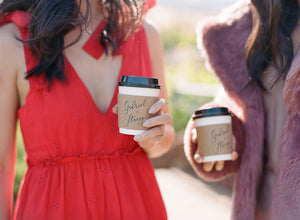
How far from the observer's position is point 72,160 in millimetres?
A: 2004

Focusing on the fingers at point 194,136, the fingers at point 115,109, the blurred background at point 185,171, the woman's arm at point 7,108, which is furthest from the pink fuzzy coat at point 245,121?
the blurred background at point 185,171

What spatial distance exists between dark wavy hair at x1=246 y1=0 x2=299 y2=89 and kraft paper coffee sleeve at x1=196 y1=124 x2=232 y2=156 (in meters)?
0.35

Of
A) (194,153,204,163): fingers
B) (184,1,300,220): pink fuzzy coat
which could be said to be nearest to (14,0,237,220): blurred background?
(184,1,300,220): pink fuzzy coat

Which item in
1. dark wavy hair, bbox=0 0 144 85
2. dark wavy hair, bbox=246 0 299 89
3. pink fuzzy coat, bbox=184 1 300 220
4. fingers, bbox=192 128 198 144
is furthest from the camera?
fingers, bbox=192 128 198 144

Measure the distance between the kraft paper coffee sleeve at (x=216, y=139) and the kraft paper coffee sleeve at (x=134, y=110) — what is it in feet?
1.14

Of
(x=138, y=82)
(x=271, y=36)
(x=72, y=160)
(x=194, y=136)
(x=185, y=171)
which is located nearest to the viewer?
(x=138, y=82)

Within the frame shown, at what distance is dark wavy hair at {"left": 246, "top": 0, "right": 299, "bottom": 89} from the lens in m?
2.11

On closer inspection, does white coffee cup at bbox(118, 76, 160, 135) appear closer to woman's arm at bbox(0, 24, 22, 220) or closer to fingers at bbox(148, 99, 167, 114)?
fingers at bbox(148, 99, 167, 114)

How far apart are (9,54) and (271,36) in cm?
127

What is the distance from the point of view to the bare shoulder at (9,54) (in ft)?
6.46

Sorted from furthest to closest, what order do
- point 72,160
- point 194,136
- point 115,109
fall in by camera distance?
point 194,136
point 72,160
point 115,109

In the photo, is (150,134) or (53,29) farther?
(53,29)

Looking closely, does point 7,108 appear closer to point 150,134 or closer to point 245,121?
point 150,134

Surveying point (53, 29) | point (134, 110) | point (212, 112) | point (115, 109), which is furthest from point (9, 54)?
point (212, 112)
